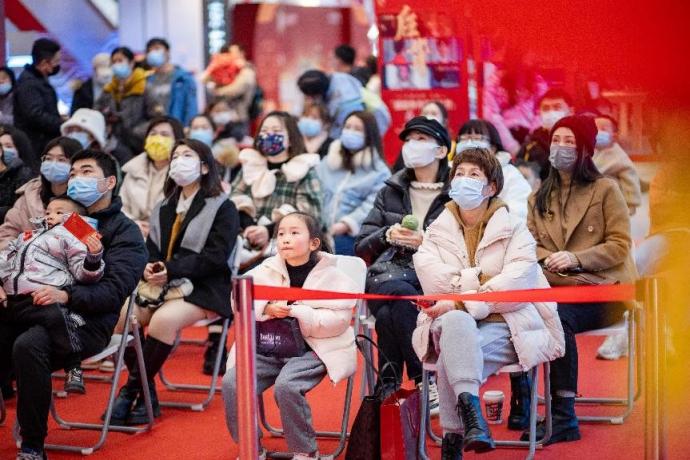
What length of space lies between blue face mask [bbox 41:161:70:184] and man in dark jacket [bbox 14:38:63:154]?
282 cm

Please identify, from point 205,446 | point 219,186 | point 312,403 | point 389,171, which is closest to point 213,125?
point 389,171

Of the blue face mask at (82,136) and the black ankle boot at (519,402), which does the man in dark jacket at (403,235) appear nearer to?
the black ankle boot at (519,402)

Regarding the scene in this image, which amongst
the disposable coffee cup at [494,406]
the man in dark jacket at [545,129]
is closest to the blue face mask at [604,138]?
the man in dark jacket at [545,129]

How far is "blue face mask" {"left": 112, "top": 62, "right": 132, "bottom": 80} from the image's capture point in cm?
984

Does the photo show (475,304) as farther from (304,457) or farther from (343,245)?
(343,245)

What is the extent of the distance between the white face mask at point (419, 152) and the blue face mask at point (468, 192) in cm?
90

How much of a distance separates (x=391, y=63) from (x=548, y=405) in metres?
4.48

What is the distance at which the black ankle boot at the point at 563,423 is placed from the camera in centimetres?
545

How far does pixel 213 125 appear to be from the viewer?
381 inches

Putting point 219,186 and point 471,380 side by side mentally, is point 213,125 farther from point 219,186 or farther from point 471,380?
point 471,380

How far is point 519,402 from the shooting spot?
18.9 feet

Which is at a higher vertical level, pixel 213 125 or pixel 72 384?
pixel 213 125

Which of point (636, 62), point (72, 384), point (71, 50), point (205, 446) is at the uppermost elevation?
point (71, 50)

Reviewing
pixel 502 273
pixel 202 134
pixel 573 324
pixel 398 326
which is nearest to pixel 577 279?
pixel 573 324
